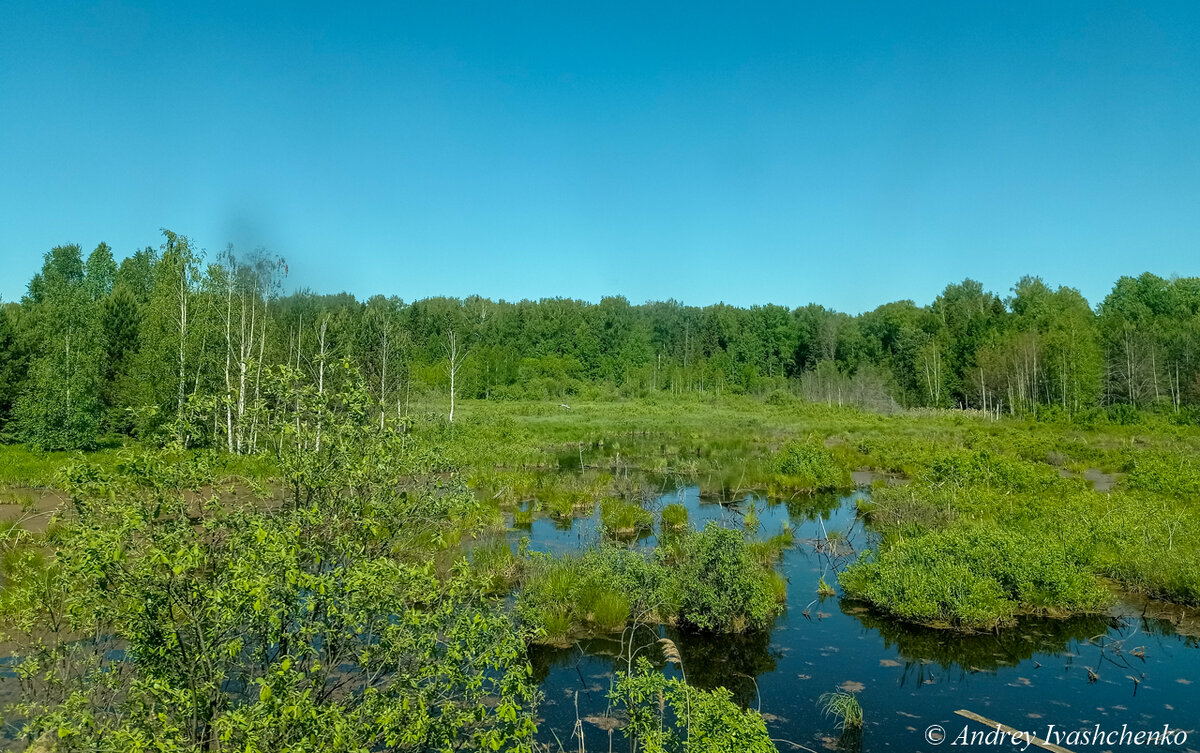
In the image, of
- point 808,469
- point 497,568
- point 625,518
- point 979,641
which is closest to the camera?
point 979,641

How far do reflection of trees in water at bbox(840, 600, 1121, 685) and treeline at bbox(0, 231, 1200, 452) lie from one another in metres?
12.3

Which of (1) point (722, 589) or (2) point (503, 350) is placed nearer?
(1) point (722, 589)

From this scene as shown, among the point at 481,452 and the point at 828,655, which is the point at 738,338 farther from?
the point at 828,655

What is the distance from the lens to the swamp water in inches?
478

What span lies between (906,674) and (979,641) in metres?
2.56

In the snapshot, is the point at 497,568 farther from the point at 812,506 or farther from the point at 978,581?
the point at 812,506

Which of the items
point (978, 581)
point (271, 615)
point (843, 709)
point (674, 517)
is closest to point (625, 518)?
point (674, 517)

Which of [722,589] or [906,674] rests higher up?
[722,589]

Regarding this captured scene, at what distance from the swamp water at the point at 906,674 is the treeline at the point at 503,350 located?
7276 mm

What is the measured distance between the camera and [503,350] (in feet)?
342

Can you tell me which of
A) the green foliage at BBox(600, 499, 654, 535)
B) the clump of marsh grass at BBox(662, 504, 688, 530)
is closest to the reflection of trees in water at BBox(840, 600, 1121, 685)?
the clump of marsh grass at BBox(662, 504, 688, 530)

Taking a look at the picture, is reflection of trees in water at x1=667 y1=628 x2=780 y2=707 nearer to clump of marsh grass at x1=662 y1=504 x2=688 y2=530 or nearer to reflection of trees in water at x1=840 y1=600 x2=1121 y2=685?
reflection of trees in water at x1=840 y1=600 x2=1121 y2=685

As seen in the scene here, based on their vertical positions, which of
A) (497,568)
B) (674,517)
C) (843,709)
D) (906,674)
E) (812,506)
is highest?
(674,517)

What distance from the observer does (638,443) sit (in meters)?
52.1
